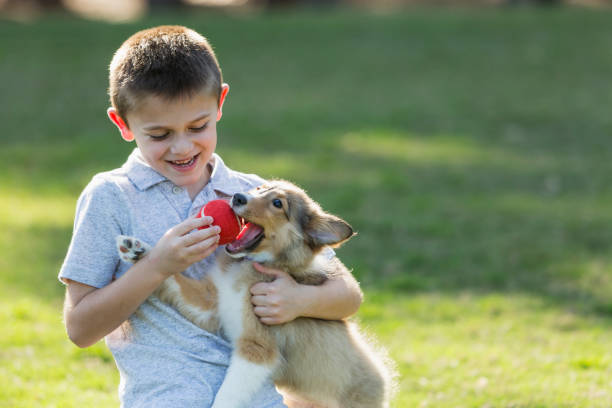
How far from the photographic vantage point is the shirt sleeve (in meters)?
3.35

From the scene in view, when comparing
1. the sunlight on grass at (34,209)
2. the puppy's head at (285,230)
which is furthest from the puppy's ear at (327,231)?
the sunlight on grass at (34,209)

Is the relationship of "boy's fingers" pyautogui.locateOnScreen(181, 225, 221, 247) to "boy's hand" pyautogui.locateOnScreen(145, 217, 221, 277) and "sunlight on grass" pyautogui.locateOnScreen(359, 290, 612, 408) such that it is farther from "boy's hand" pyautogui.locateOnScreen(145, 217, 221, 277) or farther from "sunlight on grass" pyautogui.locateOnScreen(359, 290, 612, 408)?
"sunlight on grass" pyautogui.locateOnScreen(359, 290, 612, 408)

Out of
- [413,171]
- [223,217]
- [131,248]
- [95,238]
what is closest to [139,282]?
[131,248]

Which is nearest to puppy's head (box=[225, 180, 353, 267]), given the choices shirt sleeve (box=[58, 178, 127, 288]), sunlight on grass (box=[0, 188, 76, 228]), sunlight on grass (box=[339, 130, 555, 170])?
shirt sleeve (box=[58, 178, 127, 288])

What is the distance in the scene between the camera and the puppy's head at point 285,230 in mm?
3768

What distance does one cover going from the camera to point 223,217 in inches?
136

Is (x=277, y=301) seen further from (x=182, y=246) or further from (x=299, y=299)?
(x=182, y=246)

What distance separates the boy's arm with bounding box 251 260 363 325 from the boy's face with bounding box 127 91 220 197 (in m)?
0.67

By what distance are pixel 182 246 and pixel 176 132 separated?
22.0 inches

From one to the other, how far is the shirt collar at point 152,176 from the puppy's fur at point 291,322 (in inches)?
6.0

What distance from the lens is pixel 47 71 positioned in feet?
54.1

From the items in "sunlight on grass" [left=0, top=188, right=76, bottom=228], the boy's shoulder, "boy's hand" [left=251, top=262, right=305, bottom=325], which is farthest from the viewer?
"sunlight on grass" [left=0, top=188, right=76, bottom=228]

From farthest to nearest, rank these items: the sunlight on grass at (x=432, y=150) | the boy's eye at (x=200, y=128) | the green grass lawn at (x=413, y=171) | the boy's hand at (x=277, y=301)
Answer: the sunlight on grass at (x=432, y=150) < the green grass lawn at (x=413, y=171) < the boy's hand at (x=277, y=301) < the boy's eye at (x=200, y=128)

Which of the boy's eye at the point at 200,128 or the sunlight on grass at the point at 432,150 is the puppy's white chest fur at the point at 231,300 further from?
the sunlight on grass at the point at 432,150
